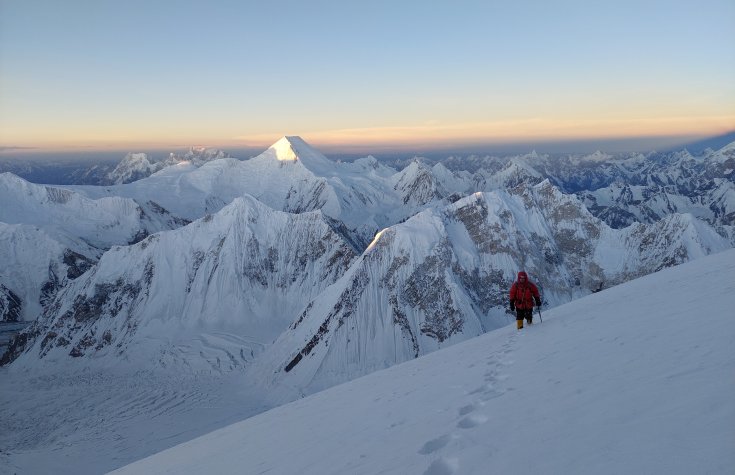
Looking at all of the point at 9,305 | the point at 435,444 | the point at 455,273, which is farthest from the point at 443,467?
the point at 9,305

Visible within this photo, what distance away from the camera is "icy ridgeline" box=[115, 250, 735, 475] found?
5.17m

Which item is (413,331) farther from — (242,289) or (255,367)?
Result: (242,289)

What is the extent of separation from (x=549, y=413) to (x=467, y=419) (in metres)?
1.68

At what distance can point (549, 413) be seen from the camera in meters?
7.15

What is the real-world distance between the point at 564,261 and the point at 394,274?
2718 inches

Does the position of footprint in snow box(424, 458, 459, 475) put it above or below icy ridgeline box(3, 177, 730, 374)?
above

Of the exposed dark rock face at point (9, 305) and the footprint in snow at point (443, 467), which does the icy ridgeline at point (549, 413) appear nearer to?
the footprint in snow at point (443, 467)

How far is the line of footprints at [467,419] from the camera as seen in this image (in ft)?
21.1

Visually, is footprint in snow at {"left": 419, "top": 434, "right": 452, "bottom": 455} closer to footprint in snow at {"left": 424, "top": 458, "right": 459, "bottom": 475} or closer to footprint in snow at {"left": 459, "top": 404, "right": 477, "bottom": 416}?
footprint in snow at {"left": 424, "top": 458, "right": 459, "bottom": 475}

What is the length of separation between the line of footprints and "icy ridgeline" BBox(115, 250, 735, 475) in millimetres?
36

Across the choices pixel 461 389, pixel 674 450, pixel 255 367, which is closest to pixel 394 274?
pixel 255 367

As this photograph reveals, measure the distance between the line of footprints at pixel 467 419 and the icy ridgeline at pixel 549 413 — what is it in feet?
0.12

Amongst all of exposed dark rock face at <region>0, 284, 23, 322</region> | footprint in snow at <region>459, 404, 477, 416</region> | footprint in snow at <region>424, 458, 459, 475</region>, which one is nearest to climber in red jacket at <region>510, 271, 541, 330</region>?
footprint in snow at <region>459, 404, 477, 416</region>

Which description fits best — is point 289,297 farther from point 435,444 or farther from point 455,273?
point 435,444
